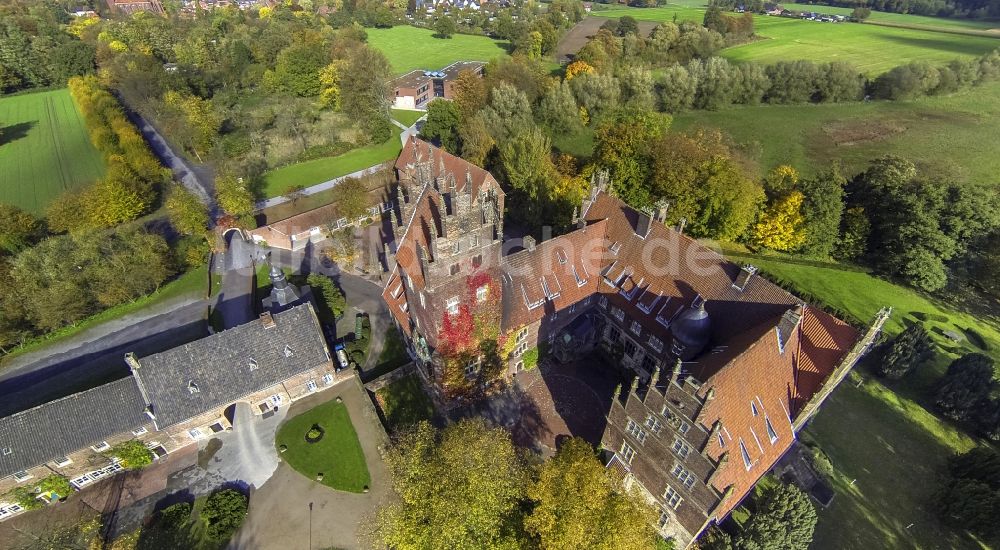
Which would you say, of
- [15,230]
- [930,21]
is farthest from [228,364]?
[930,21]

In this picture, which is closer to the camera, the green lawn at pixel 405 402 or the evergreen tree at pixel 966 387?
the evergreen tree at pixel 966 387

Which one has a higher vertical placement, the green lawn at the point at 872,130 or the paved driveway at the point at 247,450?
the green lawn at the point at 872,130

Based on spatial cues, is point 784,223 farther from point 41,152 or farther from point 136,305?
point 41,152

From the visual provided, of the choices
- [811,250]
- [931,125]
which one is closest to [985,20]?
[931,125]

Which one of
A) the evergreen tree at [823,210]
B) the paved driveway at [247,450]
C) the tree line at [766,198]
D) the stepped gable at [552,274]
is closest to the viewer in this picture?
the paved driveway at [247,450]

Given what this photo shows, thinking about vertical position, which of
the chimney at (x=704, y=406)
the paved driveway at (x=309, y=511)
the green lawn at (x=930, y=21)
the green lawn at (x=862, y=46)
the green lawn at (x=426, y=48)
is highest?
the green lawn at (x=930, y=21)

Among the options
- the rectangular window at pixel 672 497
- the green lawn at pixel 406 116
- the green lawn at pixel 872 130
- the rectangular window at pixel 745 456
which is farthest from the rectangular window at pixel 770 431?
the green lawn at pixel 406 116

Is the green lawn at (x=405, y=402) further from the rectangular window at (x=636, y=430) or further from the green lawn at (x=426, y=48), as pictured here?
the green lawn at (x=426, y=48)
